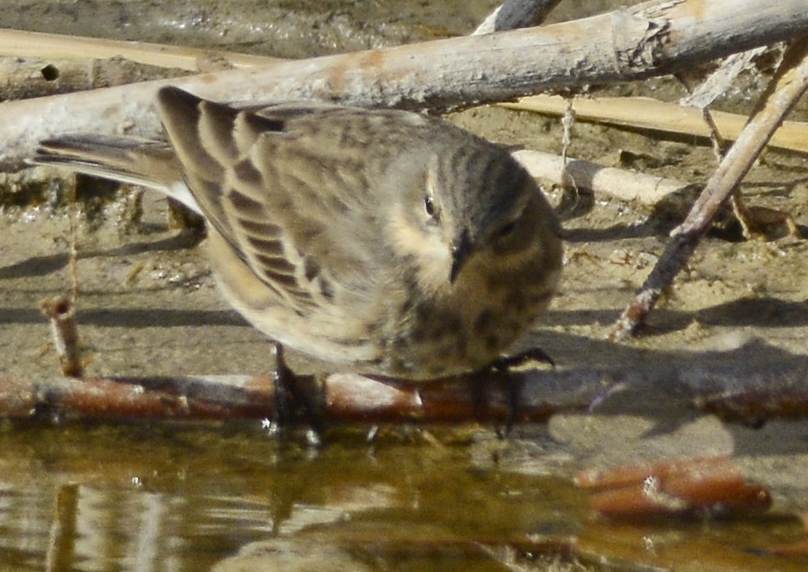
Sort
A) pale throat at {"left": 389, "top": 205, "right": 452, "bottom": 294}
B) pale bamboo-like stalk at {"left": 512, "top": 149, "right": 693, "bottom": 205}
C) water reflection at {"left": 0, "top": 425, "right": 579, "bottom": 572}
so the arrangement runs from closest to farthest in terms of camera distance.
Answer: water reflection at {"left": 0, "top": 425, "right": 579, "bottom": 572} < pale throat at {"left": 389, "top": 205, "right": 452, "bottom": 294} < pale bamboo-like stalk at {"left": 512, "top": 149, "right": 693, "bottom": 205}

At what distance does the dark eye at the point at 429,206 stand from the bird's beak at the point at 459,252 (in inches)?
10.0

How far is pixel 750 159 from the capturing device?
19.4 ft

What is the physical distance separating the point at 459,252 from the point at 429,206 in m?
0.33

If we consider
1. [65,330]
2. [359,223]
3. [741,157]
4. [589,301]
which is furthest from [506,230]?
[589,301]

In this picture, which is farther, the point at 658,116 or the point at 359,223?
the point at 658,116

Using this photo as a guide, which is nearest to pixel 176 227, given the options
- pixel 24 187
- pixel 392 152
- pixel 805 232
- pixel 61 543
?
pixel 24 187

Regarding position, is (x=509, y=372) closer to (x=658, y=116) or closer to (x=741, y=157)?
(x=741, y=157)

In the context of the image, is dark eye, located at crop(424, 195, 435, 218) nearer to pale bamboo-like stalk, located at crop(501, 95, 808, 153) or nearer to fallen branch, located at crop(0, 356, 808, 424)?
fallen branch, located at crop(0, 356, 808, 424)

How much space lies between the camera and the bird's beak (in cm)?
475

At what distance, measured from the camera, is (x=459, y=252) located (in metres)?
4.75

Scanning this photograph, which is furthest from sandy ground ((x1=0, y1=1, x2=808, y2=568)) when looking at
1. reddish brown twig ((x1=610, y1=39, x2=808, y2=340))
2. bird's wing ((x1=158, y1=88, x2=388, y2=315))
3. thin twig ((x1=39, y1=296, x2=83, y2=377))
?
thin twig ((x1=39, y1=296, x2=83, y2=377))

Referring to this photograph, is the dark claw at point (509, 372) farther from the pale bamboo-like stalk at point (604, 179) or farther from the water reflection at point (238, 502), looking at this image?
the pale bamboo-like stalk at point (604, 179)

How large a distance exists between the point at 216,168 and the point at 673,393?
87.7 inches

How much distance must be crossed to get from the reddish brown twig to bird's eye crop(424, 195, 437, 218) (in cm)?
148
